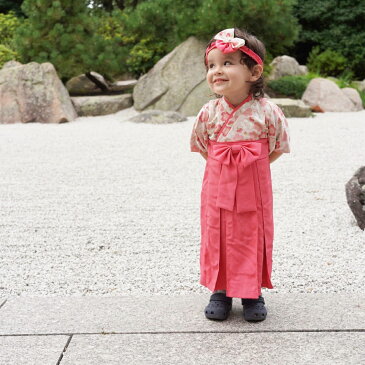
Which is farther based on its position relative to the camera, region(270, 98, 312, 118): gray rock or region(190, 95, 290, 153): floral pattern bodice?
region(270, 98, 312, 118): gray rock

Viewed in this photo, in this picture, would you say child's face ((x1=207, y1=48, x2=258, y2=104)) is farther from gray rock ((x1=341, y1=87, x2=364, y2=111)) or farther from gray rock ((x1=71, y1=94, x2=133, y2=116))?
gray rock ((x1=341, y1=87, x2=364, y2=111))

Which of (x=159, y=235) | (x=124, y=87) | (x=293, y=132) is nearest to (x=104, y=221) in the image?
(x=159, y=235)

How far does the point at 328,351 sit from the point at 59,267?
155 centimetres

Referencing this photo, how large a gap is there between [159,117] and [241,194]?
7.40 meters

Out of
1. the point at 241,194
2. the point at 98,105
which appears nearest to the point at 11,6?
the point at 98,105

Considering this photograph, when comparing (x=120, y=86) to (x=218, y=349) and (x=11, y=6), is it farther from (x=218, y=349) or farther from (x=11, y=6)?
(x=218, y=349)

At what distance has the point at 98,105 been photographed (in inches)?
418

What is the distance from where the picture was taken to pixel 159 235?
3.51 m

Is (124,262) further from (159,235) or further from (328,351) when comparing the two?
(328,351)

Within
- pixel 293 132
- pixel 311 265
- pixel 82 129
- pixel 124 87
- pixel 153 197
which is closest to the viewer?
pixel 311 265

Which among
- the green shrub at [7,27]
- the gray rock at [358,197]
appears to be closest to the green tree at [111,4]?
the green shrub at [7,27]

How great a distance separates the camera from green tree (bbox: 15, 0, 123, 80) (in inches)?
414

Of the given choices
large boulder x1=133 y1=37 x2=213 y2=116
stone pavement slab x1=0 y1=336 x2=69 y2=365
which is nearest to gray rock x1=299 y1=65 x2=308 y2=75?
large boulder x1=133 y1=37 x2=213 y2=116

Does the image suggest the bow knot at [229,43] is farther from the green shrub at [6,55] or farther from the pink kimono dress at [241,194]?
the green shrub at [6,55]
